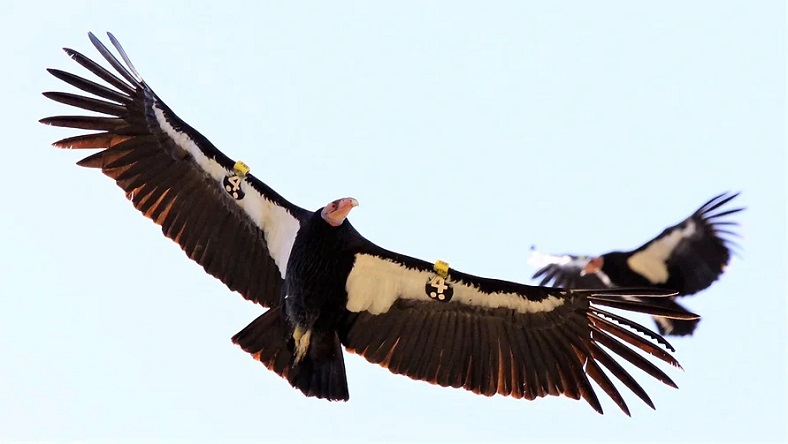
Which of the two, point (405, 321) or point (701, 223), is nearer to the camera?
point (405, 321)

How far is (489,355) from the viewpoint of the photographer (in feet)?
34.0

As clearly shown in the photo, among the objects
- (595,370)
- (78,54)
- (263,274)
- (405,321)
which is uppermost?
(78,54)

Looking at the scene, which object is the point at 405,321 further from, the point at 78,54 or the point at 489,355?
the point at 78,54

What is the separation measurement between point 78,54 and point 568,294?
15.2 feet

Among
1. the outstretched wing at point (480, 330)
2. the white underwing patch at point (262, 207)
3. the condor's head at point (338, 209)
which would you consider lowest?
the outstretched wing at point (480, 330)

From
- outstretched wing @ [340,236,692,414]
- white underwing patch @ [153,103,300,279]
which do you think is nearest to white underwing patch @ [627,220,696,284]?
outstretched wing @ [340,236,692,414]

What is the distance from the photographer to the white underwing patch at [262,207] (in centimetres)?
1082

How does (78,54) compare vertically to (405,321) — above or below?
above

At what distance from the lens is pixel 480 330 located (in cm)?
1045

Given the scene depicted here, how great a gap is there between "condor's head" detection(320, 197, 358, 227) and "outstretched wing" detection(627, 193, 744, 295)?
20.0ft

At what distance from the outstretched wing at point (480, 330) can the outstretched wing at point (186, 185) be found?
2.87 ft

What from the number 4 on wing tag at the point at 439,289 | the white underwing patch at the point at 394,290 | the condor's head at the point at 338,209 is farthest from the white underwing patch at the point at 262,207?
the number 4 on wing tag at the point at 439,289

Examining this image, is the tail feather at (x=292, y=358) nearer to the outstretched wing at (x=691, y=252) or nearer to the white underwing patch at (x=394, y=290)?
the white underwing patch at (x=394, y=290)

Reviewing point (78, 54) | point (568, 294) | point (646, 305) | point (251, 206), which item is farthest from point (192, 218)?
point (646, 305)
